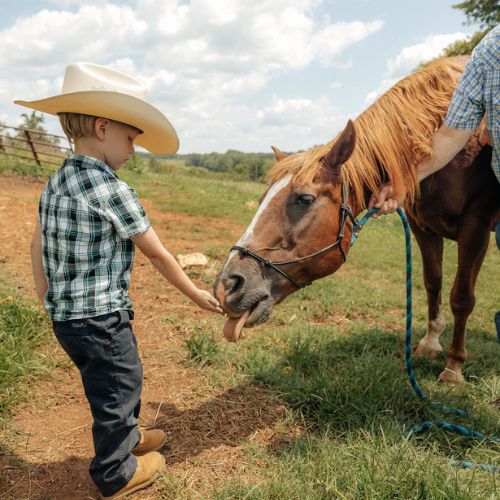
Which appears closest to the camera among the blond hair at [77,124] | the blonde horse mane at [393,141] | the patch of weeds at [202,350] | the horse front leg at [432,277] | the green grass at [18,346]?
the blond hair at [77,124]

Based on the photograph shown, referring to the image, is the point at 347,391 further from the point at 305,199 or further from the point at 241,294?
the point at 305,199

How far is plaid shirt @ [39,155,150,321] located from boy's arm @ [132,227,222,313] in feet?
0.18

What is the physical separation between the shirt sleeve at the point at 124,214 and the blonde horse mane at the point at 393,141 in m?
0.91

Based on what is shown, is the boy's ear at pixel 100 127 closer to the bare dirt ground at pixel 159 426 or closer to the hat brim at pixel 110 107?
the hat brim at pixel 110 107

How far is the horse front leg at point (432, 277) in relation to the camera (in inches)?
150

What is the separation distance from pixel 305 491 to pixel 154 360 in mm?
1739

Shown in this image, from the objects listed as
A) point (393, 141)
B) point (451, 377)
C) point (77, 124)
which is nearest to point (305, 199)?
point (393, 141)

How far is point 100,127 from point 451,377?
10.3ft

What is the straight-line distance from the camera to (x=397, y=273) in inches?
263

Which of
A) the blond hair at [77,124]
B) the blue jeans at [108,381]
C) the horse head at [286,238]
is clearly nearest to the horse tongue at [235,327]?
the horse head at [286,238]

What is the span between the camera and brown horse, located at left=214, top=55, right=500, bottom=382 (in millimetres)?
2266

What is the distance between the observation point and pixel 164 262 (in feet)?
6.31

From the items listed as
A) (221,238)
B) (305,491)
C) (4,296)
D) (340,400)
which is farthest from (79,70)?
(221,238)

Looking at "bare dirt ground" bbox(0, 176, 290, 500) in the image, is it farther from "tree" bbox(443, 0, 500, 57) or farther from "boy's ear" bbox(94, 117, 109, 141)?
"tree" bbox(443, 0, 500, 57)
